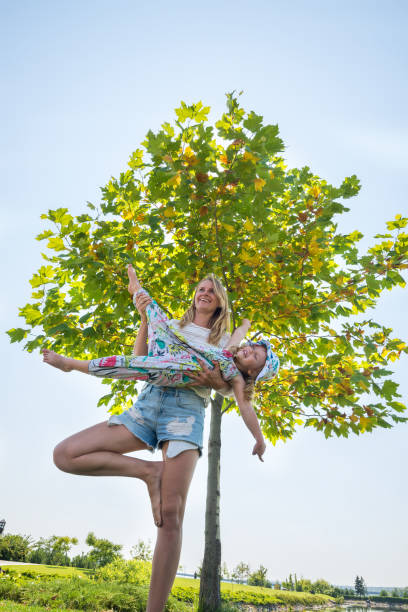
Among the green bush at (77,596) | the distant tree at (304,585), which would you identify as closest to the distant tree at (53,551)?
the green bush at (77,596)

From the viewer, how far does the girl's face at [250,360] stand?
9.45 ft

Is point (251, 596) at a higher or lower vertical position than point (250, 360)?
lower

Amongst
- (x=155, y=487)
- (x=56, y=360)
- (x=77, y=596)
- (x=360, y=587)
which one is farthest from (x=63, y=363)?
(x=360, y=587)

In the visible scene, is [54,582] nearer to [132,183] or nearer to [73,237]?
[73,237]

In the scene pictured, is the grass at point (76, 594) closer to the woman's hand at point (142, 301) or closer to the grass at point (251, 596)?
the grass at point (251, 596)

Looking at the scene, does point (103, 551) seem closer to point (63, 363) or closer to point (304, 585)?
point (304, 585)

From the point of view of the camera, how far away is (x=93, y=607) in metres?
5.90

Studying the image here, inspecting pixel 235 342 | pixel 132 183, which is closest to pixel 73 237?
pixel 132 183

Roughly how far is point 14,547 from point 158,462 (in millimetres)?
10544

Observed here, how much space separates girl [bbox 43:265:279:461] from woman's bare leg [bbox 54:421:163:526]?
1.14 feet

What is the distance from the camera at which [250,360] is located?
9.43 feet

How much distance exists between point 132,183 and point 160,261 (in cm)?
112

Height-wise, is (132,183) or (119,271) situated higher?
(132,183)

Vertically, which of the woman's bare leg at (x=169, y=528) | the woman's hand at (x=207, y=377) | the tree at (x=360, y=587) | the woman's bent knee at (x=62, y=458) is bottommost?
the tree at (x=360, y=587)
